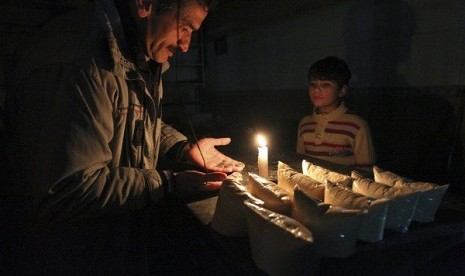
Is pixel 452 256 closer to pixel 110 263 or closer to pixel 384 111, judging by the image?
pixel 110 263

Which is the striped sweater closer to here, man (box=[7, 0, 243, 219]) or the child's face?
the child's face

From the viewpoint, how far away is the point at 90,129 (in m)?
1.35

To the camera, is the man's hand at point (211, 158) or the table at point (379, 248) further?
the man's hand at point (211, 158)

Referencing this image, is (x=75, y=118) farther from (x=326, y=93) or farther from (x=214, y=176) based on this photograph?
(x=326, y=93)

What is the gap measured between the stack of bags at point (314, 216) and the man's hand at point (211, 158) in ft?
2.28

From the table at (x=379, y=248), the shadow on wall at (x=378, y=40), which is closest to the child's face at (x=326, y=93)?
the shadow on wall at (x=378, y=40)

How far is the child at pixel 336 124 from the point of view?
296 cm

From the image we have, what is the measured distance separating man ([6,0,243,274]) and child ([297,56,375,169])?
5.38ft

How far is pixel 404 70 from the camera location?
3.96 metres

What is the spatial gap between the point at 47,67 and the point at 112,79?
10.8 inches

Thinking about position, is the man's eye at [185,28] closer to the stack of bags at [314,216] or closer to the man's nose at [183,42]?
the man's nose at [183,42]

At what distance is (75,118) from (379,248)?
1.28 metres

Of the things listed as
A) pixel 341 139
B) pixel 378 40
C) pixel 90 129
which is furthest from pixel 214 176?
pixel 378 40

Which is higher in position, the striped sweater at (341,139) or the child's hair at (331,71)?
the child's hair at (331,71)
